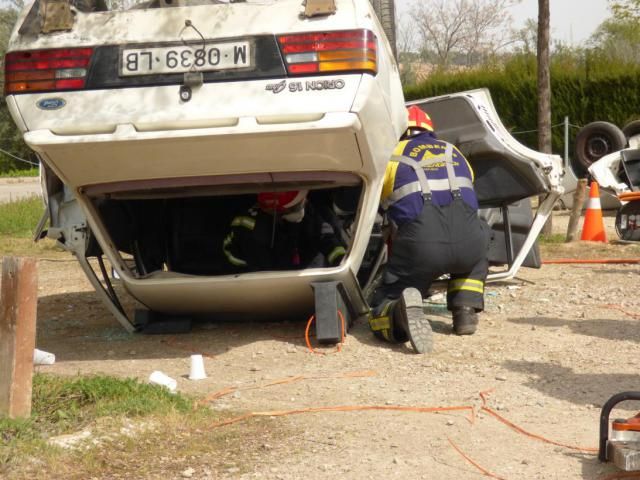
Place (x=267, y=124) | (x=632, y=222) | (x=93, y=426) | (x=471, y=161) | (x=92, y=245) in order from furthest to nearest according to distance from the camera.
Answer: (x=632, y=222)
(x=471, y=161)
(x=92, y=245)
(x=267, y=124)
(x=93, y=426)

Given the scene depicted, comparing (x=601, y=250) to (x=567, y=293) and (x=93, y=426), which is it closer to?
(x=567, y=293)

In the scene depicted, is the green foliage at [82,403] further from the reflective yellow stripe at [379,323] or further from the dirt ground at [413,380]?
the reflective yellow stripe at [379,323]

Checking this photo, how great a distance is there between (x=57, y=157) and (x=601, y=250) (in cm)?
743

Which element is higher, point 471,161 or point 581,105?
point 471,161

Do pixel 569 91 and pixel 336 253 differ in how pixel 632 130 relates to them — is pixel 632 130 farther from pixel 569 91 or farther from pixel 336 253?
pixel 336 253

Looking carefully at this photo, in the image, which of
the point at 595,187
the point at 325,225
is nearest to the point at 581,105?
the point at 595,187

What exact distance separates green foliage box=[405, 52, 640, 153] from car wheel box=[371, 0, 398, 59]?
13.6m

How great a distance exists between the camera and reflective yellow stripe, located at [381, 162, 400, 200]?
6949mm

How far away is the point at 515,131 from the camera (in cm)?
2255

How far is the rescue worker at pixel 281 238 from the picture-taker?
7137mm

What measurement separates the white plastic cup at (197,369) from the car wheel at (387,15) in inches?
117

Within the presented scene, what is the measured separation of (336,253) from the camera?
23.8 feet

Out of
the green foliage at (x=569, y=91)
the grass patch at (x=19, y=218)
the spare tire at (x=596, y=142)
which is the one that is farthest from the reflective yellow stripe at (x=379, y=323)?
the green foliage at (x=569, y=91)

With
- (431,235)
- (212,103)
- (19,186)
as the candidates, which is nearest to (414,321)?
(431,235)
